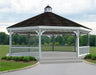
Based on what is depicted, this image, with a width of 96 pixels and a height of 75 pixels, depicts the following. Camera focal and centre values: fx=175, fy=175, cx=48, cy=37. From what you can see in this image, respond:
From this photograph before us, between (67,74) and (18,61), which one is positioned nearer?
(67,74)

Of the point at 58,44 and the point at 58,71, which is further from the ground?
the point at 58,44

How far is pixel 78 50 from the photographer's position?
20.0m

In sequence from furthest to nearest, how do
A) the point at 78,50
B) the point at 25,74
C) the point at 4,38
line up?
the point at 4,38 → the point at 78,50 → the point at 25,74

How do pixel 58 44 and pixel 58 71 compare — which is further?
pixel 58 44

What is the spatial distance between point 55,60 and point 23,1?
832 cm

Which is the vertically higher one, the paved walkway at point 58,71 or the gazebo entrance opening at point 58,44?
the gazebo entrance opening at point 58,44

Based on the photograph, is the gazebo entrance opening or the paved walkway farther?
the gazebo entrance opening

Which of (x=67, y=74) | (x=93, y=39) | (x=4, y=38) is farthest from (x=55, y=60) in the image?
(x=4, y=38)

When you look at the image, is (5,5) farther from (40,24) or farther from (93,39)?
(93,39)

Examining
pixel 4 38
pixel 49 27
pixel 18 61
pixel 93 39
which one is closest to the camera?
pixel 18 61

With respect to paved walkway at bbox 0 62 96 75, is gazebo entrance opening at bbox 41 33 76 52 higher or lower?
higher

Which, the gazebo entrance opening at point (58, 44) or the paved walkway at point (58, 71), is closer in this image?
the paved walkway at point (58, 71)

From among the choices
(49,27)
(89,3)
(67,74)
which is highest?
(89,3)

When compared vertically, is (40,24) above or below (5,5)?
below
